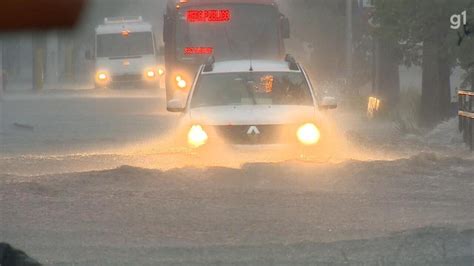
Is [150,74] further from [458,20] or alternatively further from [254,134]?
[254,134]

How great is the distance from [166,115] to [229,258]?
2416 cm

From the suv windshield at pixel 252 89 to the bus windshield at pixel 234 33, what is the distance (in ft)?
36.6

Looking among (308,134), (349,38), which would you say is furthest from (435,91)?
(349,38)

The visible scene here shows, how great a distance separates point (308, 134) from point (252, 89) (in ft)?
4.42

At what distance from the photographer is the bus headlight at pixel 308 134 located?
52.1 ft

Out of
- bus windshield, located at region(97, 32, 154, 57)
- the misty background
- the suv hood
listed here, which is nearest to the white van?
bus windshield, located at region(97, 32, 154, 57)

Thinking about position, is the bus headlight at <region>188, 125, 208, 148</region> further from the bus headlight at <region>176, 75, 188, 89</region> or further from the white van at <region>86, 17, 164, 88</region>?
the white van at <region>86, 17, 164, 88</region>

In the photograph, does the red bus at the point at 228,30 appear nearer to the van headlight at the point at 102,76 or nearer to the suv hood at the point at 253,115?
the suv hood at the point at 253,115

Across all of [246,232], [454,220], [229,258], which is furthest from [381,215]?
[229,258]

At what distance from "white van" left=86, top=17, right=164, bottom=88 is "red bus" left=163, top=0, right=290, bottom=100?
21191 mm

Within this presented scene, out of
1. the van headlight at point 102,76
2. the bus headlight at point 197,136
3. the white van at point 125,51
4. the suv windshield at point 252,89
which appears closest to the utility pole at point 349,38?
the white van at point 125,51

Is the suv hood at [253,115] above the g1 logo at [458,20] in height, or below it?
below

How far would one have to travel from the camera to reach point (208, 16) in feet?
93.2

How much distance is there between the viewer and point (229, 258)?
32.9ft
